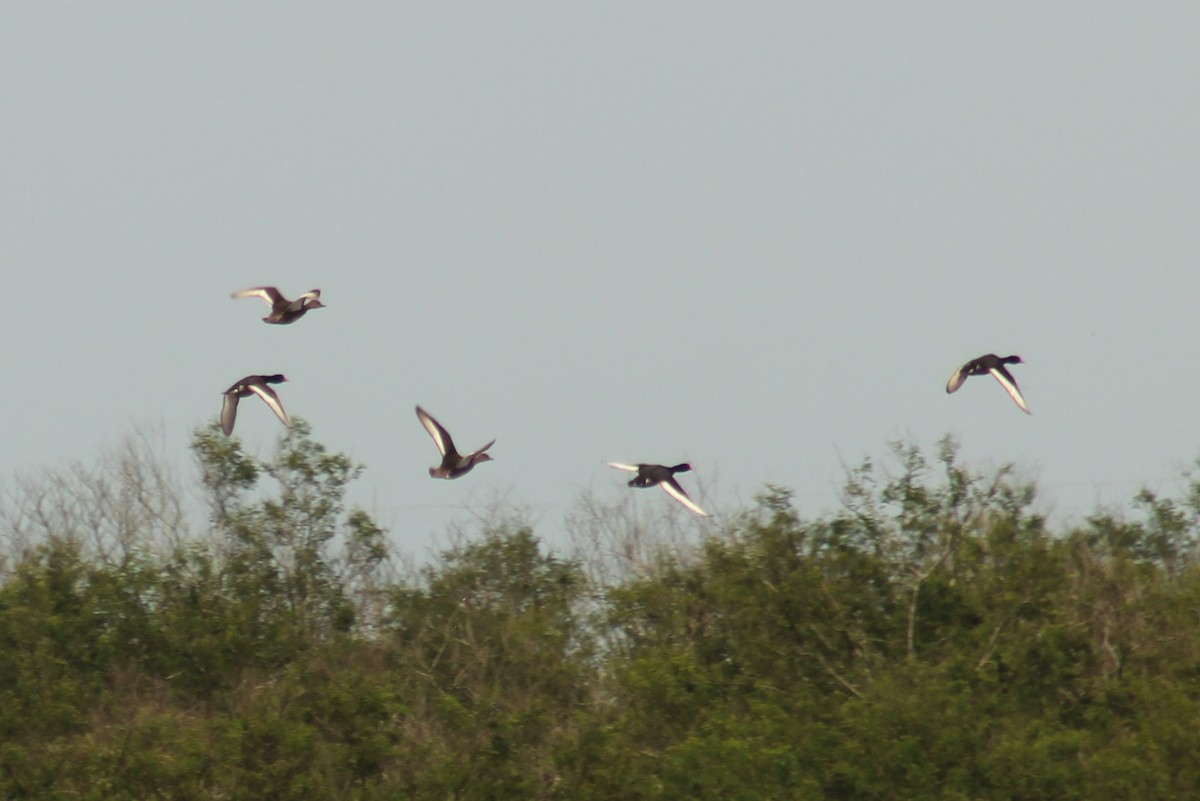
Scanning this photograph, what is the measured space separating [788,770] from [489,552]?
19.7 m

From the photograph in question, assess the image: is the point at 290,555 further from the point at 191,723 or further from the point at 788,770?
the point at 788,770

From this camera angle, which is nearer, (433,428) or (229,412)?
(433,428)

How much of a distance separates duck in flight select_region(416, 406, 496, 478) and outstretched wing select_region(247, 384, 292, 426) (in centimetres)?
235

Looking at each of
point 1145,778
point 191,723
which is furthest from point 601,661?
point 1145,778

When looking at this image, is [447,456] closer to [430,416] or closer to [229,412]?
[430,416]

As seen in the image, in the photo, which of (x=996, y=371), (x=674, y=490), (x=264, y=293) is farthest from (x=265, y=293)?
(x=996, y=371)

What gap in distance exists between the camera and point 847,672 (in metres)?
30.1

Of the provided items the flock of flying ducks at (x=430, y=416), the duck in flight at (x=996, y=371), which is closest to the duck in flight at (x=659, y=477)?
the flock of flying ducks at (x=430, y=416)

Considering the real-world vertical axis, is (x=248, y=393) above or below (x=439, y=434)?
above

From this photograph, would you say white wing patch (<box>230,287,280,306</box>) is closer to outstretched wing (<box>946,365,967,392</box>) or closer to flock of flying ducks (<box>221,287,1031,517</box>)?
flock of flying ducks (<box>221,287,1031,517</box>)

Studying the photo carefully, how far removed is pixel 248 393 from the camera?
2480 centimetres

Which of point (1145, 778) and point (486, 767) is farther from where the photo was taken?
point (486, 767)

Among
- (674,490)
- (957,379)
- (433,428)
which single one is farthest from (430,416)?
(957,379)

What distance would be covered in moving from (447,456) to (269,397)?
12.4 ft
